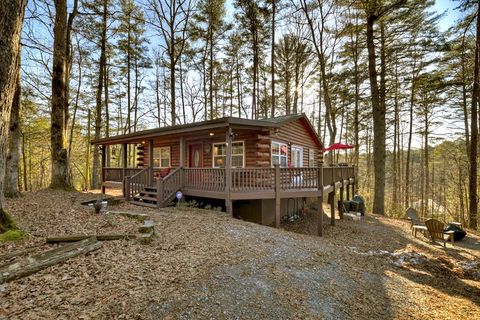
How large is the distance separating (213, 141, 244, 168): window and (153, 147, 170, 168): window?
3.76 metres

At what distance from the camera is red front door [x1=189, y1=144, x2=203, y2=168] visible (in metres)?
12.2

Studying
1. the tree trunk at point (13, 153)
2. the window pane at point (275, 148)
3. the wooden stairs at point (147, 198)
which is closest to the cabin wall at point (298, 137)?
the window pane at point (275, 148)

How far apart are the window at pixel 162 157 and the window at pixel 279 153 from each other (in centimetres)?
643

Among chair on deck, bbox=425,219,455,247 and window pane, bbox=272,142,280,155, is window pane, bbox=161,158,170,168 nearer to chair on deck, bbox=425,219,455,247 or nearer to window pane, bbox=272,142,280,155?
window pane, bbox=272,142,280,155

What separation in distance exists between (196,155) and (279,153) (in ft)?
14.3

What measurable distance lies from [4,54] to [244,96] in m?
19.3

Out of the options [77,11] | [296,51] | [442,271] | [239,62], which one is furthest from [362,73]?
[77,11]

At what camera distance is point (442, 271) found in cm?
602

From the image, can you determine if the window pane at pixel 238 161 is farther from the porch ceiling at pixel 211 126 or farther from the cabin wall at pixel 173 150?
the cabin wall at pixel 173 150

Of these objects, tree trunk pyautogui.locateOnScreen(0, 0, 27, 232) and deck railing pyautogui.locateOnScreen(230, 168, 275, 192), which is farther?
deck railing pyautogui.locateOnScreen(230, 168, 275, 192)

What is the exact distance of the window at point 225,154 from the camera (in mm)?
10977

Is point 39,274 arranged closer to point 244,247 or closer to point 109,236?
point 109,236

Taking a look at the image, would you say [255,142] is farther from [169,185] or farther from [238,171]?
[169,185]

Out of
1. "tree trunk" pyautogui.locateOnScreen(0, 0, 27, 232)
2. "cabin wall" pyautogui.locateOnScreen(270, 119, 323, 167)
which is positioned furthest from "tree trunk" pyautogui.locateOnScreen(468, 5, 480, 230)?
"tree trunk" pyautogui.locateOnScreen(0, 0, 27, 232)
